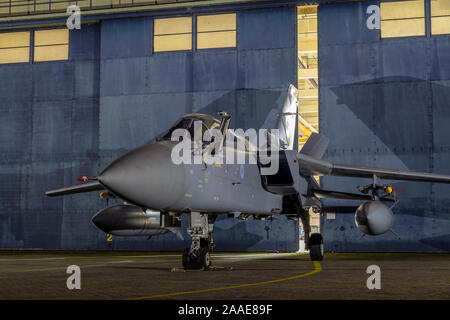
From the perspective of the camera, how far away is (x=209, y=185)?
938 cm

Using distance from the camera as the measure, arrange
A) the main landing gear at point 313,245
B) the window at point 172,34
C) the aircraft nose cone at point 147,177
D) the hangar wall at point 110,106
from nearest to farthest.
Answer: the aircraft nose cone at point 147,177 < the main landing gear at point 313,245 < the hangar wall at point 110,106 < the window at point 172,34

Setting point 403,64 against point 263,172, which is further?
point 403,64

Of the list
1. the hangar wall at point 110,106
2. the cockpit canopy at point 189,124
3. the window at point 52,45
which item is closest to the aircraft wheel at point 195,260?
the cockpit canopy at point 189,124

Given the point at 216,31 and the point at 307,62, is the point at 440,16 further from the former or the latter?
the point at 307,62

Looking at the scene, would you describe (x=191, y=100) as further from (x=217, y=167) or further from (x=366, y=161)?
(x=217, y=167)

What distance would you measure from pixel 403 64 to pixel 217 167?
1514cm

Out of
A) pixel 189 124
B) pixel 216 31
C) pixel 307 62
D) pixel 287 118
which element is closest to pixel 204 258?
pixel 189 124

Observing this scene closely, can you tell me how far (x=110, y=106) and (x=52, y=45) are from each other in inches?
180

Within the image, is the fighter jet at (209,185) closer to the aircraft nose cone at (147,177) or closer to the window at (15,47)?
the aircraft nose cone at (147,177)

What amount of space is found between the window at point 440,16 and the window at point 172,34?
10337 mm

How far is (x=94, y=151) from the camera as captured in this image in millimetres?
25000

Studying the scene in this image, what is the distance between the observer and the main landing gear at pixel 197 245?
9.55m
